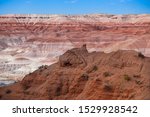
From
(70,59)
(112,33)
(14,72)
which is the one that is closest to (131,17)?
(112,33)

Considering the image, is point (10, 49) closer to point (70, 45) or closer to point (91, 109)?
point (70, 45)

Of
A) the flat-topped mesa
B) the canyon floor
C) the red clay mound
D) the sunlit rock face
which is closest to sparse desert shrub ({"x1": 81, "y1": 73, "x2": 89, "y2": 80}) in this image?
the red clay mound

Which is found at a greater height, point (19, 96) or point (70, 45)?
point (19, 96)

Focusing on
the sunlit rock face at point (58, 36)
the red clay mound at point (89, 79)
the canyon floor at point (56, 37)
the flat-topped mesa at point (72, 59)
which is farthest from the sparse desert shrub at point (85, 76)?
the sunlit rock face at point (58, 36)

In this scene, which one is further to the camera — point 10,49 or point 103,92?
point 10,49

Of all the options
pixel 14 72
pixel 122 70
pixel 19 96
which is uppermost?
pixel 122 70

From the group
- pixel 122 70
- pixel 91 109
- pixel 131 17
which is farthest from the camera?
pixel 131 17

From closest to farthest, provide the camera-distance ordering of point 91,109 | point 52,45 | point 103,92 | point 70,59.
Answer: point 91,109, point 103,92, point 70,59, point 52,45
